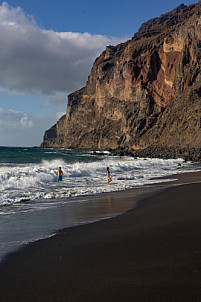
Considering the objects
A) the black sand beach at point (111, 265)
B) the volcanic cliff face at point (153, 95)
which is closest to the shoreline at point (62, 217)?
the black sand beach at point (111, 265)

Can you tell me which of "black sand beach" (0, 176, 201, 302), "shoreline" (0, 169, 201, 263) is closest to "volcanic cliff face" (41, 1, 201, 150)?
"shoreline" (0, 169, 201, 263)

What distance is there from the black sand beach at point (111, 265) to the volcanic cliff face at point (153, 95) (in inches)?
2104

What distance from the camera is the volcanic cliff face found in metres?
65.4

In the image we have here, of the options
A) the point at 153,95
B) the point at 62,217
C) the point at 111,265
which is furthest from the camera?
the point at 153,95

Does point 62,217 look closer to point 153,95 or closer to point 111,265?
point 111,265

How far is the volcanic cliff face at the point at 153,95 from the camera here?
2576 inches

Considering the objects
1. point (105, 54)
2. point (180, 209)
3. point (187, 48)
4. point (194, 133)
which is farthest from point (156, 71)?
point (180, 209)

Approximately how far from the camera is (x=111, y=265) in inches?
151

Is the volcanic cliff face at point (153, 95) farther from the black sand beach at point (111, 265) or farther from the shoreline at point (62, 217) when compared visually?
the black sand beach at point (111, 265)

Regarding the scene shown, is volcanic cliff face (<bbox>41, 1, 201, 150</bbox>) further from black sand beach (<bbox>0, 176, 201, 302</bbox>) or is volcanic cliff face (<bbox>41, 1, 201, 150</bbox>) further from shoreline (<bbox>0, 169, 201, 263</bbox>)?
black sand beach (<bbox>0, 176, 201, 302</bbox>)

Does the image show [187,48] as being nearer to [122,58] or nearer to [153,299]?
[122,58]

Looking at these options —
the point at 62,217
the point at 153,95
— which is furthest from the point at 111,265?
the point at 153,95

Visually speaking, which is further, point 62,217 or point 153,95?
point 153,95

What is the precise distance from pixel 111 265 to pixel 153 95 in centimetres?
8069
